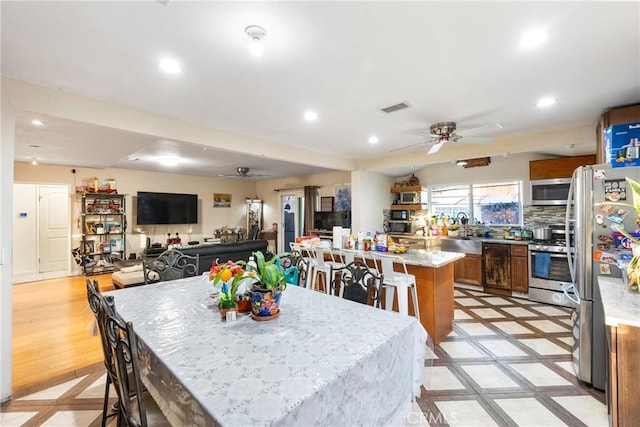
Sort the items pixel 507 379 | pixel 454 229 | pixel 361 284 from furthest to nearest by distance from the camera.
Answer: pixel 454 229 < pixel 507 379 < pixel 361 284

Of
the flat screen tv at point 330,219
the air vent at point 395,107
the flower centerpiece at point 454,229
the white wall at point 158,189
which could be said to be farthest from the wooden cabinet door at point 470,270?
the white wall at point 158,189

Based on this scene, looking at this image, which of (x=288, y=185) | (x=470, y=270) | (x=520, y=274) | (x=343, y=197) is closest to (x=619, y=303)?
(x=520, y=274)

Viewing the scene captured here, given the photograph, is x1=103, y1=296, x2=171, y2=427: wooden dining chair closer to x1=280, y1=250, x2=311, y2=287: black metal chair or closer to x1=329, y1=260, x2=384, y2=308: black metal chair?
x1=329, y1=260, x2=384, y2=308: black metal chair

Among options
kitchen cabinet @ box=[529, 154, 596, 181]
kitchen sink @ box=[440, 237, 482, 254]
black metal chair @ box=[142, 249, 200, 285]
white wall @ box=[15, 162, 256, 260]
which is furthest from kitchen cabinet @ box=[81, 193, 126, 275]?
kitchen cabinet @ box=[529, 154, 596, 181]

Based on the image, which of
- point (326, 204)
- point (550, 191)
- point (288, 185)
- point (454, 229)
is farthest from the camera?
point (288, 185)

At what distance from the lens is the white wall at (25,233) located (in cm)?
570

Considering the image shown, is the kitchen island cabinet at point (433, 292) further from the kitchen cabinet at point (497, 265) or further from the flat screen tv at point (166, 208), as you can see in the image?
the flat screen tv at point (166, 208)

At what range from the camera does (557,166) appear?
4.41m

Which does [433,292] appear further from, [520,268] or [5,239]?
[5,239]

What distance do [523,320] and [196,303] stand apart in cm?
386

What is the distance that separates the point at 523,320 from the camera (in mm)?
3523

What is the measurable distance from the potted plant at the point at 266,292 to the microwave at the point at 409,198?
5120mm

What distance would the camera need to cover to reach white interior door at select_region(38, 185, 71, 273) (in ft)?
19.6

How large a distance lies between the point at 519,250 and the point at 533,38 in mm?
3639
